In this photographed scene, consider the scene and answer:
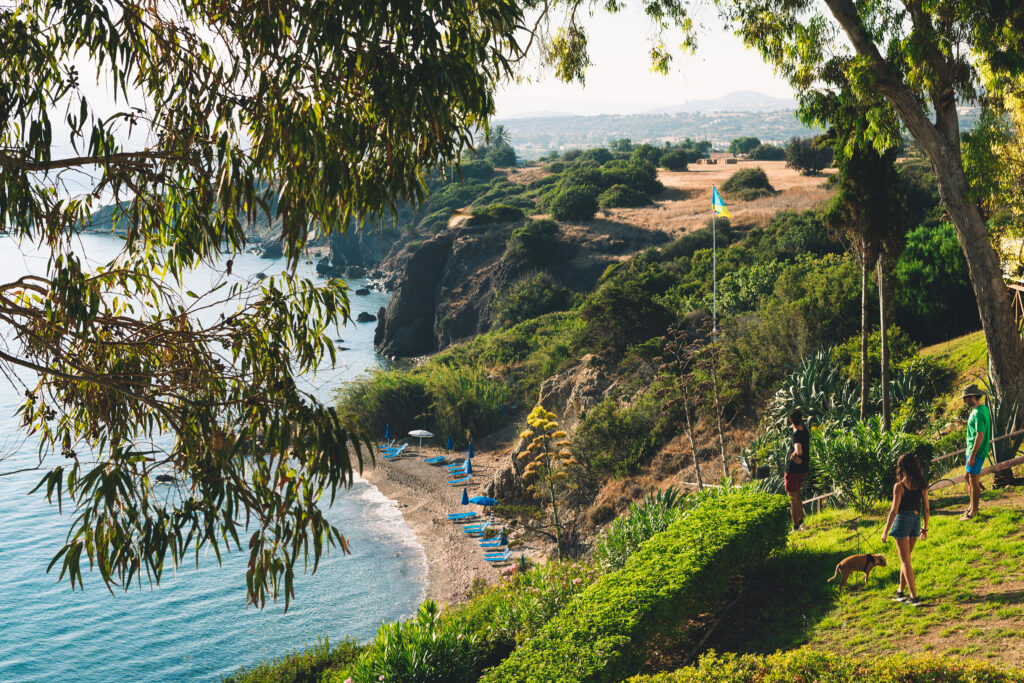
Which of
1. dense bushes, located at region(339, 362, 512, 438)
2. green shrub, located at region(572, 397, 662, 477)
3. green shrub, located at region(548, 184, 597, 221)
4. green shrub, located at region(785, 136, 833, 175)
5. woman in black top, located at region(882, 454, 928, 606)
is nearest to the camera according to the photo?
woman in black top, located at region(882, 454, 928, 606)

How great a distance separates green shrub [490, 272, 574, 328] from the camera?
55.9 m

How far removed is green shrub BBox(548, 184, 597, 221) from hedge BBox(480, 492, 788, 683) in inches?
2398

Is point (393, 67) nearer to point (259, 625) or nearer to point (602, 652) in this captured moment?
point (602, 652)

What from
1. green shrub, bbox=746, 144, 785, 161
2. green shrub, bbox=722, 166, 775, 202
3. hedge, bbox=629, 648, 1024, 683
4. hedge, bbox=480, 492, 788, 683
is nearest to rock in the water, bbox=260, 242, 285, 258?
green shrub, bbox=746, 144, 785, 161

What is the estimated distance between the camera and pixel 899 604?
8133 mm

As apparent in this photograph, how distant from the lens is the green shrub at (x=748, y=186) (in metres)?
65.1

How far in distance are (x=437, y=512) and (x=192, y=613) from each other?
10.3 m

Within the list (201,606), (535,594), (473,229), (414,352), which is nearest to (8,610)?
(201,606)

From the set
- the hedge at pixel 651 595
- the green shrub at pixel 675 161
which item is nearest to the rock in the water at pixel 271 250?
the green shrub at pixel 675 161

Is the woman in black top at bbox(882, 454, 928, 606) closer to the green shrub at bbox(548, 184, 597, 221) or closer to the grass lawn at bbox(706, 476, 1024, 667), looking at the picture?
the grass lawn at bbox(706, 476, 1024, 667)

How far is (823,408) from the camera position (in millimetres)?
17953

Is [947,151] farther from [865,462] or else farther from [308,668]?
[308,668]

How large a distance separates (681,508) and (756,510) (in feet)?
8.21

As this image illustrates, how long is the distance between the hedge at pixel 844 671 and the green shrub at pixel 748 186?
62.5 metres
